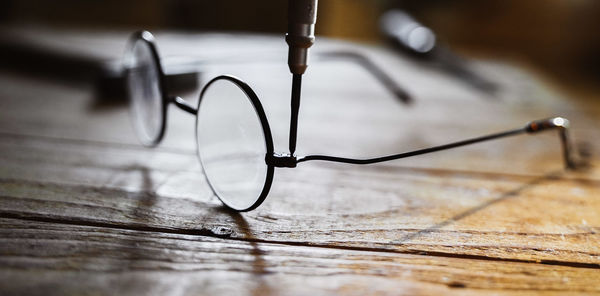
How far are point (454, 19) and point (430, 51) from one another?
798 mm

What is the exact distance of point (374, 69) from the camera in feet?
3.23

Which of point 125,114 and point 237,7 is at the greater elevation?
point 237,7

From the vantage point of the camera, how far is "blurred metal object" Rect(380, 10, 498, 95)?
3.32ft

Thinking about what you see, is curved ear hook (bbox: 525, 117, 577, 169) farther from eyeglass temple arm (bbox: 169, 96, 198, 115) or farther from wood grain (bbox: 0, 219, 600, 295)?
eyeglass temple arm (bbox: 169, 96, 198, 115)

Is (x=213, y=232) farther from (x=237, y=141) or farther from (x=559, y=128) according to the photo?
(x=559, y=128)

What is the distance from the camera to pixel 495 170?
57cm

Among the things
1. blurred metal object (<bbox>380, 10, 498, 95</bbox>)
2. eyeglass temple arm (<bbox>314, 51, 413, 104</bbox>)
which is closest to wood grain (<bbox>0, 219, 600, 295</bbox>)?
eyeglass temple arm (<bbox>314, 51, 413, 104</bbox>)

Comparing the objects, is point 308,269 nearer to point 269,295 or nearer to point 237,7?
point 269,295

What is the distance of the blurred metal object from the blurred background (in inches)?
Result: 10.2

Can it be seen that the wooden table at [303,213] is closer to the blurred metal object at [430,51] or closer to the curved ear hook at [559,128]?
the curved ear hook at [559,128]

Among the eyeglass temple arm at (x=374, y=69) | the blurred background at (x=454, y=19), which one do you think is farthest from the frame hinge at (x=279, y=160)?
the blurred background at (x=454, y=19)

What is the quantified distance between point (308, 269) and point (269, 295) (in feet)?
0.13

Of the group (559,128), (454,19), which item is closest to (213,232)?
(559,128)

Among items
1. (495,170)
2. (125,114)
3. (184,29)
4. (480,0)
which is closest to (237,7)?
(184,29)
